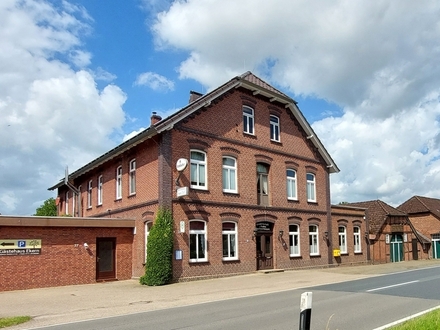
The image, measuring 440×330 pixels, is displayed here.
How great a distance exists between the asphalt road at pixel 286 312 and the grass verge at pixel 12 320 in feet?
4.51

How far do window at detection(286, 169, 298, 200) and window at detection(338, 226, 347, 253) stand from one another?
19.6ft

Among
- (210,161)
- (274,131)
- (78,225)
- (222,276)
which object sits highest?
(274,131)

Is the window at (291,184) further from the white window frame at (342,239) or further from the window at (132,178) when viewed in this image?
the window at (132,178)

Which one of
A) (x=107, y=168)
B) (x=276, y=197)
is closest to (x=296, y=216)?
(x=276, y=197)

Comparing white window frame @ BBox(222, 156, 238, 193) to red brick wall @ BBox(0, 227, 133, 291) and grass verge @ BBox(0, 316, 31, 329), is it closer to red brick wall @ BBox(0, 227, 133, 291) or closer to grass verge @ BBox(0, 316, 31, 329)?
red brick wall @ BBox(0, 227, 133, 291)

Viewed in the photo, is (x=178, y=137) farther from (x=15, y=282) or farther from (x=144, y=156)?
(x=15, y=282)

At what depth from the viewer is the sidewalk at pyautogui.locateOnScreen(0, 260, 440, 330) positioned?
478 inches

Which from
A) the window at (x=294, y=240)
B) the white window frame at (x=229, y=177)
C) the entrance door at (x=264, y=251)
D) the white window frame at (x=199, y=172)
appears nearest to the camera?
the white window frame at (x=199, y=172)

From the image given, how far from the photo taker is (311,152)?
30.0m

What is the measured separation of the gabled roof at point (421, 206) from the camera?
153 feet

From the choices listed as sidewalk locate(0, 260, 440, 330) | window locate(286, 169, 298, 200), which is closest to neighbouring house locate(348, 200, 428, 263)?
window locate(286, 169, 298, 200)

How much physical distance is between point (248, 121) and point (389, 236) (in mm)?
18335

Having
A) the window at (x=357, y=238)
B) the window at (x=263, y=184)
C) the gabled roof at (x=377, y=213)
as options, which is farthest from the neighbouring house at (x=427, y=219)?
the window at (x=263, y=184)

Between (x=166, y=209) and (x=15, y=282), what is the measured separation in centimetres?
701
